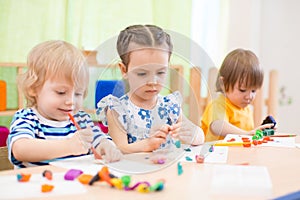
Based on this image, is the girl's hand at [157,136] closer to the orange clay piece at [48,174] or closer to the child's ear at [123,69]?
the child's ear at [123,69]

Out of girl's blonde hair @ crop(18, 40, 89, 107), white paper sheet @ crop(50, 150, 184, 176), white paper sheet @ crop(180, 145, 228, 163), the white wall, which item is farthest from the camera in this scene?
the white wall

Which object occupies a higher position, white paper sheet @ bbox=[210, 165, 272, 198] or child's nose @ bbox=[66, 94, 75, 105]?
child's nose @ bbox=[66, 94, 75, 105]

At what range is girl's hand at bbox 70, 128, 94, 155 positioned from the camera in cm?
79

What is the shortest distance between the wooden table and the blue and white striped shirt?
0.32 ft

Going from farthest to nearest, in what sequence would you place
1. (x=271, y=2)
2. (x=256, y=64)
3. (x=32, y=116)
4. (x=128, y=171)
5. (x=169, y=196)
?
(x=271, y=2), (x=256, y=64), (x=32, y=116), (x=128, y=171), (x=169, y=196)

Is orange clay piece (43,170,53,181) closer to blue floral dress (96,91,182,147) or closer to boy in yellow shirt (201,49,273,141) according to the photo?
blue floral dress (96,91,182,147)

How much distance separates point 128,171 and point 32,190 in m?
0.17

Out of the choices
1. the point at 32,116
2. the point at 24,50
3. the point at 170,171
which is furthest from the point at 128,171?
the point at 24,50

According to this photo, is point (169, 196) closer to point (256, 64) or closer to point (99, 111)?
point (99, 111)

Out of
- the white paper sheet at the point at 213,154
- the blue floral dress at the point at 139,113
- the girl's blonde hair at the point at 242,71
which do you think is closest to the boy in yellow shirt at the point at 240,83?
the girl's blonde hair at the point at 242,71

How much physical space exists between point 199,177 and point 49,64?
463 millimetres

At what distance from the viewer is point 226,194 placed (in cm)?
57

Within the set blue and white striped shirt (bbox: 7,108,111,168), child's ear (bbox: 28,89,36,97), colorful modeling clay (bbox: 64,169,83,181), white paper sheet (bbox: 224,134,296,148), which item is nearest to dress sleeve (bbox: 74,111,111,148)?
blue and white striped shirt (bbox: 7,108,111,168)

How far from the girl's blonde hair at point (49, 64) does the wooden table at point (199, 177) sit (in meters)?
0.28
